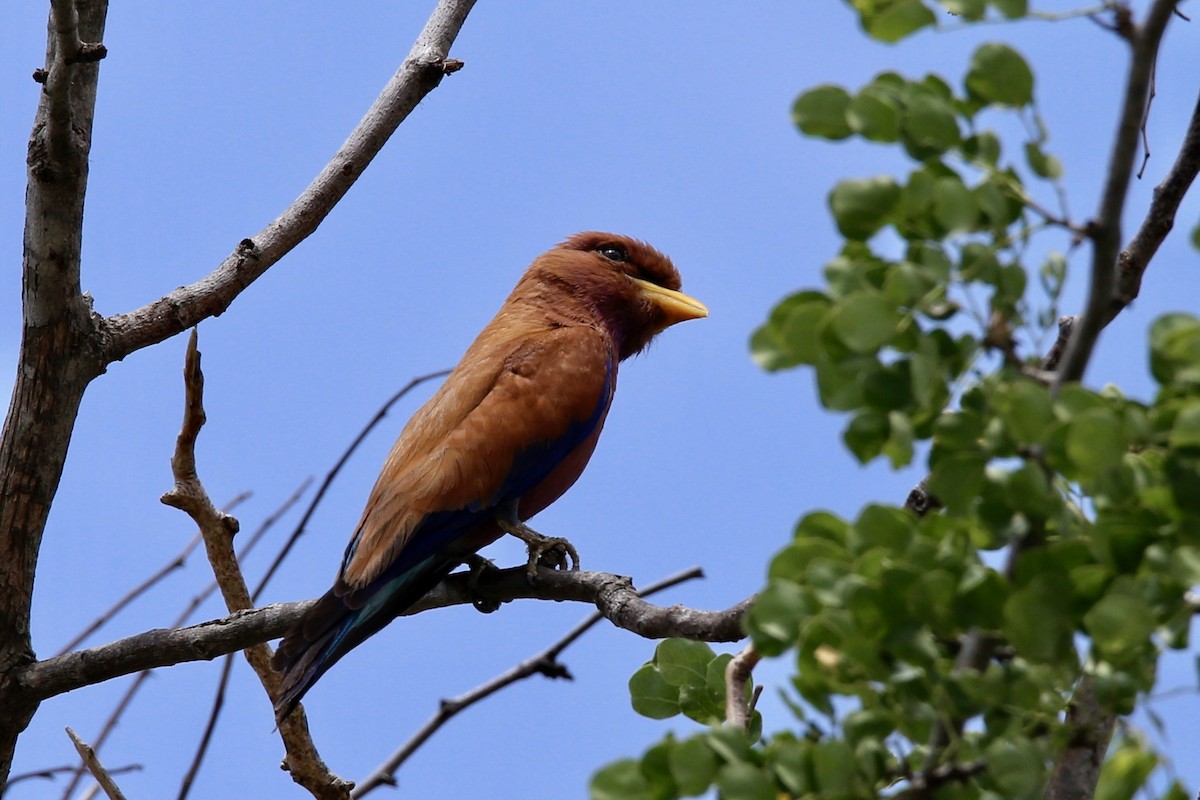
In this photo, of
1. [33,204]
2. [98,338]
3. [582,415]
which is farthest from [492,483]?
[33,204]

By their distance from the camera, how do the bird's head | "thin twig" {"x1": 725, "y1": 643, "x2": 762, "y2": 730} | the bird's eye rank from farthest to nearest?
the bird's eye, the bird's head, "thin twig" {"x1": 725, "y1": 643, "x2": 762, "y2": 730}

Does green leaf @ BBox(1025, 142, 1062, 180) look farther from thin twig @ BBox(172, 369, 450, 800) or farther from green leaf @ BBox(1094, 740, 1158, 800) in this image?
thin twig @ BBox(172, 369, 450, 800)

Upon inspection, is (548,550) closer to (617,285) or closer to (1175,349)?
(617,285)

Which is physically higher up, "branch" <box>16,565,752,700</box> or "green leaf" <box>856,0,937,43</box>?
"branch" <box>16,565,752,700</box>

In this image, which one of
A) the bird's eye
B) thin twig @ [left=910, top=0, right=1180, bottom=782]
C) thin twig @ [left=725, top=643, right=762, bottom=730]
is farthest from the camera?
the bird's eye

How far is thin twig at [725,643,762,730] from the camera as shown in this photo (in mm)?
2186

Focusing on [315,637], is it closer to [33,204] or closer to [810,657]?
[33,204]

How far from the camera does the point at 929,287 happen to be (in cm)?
156

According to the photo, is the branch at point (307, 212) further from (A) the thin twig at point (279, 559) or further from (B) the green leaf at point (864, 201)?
(B) the green leaf at point (864, 201)

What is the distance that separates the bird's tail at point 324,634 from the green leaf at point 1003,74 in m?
2.80

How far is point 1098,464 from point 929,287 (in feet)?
0.91

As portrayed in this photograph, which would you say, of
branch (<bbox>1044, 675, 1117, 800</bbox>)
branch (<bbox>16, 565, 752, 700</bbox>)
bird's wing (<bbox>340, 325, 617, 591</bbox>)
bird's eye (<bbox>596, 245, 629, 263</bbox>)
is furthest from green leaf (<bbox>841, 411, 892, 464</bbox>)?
bird's eye (<bbox>596, 245, 629, 263</bbox>)

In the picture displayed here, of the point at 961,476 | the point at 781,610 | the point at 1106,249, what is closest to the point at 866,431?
the point at 961,476

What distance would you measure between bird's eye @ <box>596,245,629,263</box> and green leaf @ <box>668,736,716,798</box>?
451 centimetres
